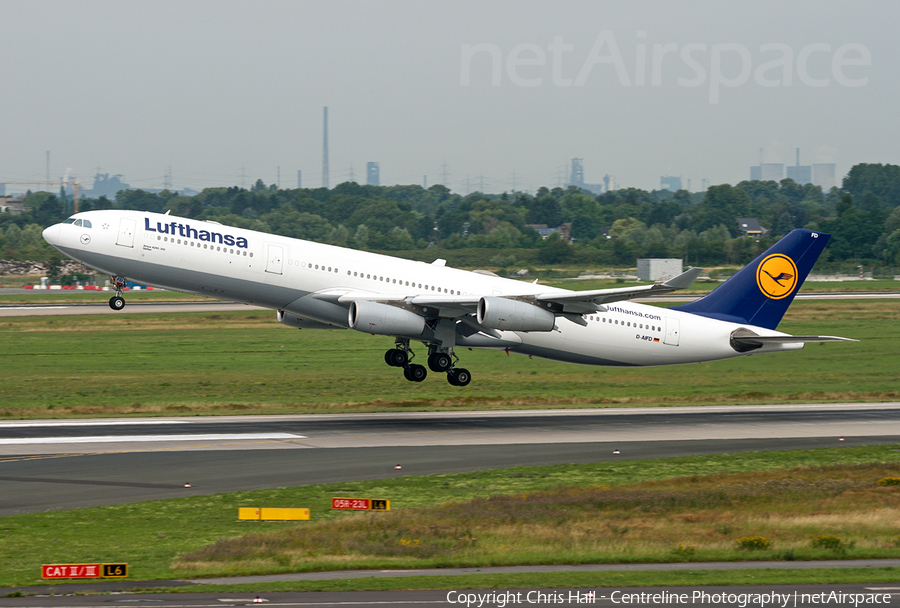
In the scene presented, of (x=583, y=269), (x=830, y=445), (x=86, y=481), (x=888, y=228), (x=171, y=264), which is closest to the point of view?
(x=86, y=481)

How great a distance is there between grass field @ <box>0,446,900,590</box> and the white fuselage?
46.8ft

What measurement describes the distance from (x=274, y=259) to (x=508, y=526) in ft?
69.2

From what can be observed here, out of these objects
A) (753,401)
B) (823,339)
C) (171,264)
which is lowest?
(753,401)

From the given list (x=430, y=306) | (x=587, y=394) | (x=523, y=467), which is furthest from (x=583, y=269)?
(x=523, y=467)

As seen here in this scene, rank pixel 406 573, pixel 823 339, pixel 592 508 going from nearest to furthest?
1. pixel 406 573
2. pixel 592 508
3. pixel 823 339

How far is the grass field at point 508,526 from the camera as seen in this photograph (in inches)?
800

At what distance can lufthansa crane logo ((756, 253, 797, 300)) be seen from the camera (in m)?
47.2

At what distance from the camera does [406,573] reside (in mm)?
19516

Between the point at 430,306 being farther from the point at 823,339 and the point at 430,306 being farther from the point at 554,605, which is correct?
the point at 554,605

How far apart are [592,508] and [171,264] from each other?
72.4 ft

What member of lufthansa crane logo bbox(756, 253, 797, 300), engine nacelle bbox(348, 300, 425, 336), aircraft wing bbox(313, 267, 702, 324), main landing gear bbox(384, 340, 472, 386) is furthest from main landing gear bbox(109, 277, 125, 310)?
lufthansa crane logo bbox(756, 253, 797, 300)

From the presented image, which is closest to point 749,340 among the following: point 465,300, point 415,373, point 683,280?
point 683,280

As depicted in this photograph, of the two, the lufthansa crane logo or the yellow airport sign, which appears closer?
the yellow airport sign

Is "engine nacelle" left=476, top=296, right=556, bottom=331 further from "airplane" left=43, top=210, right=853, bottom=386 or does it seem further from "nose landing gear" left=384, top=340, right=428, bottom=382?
"nose landing gear" left=384, top=340, right=428, bottom=382
